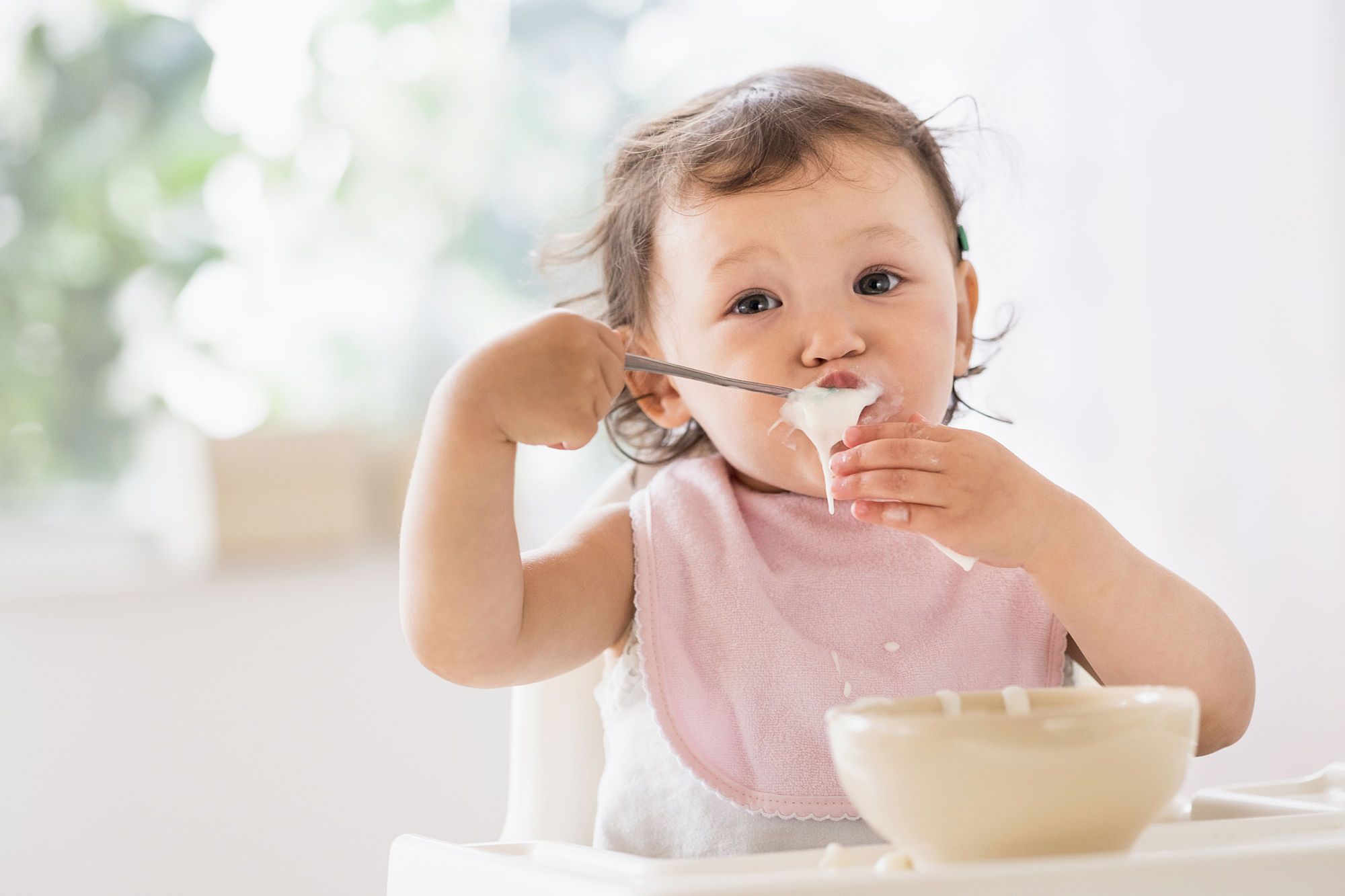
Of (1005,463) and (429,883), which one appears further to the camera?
(1005,463)

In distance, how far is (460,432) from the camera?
0.80 meters

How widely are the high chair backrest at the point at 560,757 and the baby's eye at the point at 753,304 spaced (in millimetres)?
321

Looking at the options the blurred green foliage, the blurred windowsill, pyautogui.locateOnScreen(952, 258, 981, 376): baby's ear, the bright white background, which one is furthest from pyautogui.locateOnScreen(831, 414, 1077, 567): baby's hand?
the blurred green foliage

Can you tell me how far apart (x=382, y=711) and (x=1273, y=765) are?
1385mm

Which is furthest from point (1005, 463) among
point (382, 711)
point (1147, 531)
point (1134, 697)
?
point (382, 711)

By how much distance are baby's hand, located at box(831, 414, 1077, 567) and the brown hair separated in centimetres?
29

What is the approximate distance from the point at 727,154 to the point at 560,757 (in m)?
0.53

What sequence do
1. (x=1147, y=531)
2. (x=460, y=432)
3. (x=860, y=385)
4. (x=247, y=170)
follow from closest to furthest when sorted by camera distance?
(x=460, y=432) < (x=860, y=385) < (x=1147, y=531) < (x=247, y=170)

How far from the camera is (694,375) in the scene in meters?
0.87

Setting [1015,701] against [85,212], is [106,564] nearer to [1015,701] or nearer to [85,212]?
[85,212]

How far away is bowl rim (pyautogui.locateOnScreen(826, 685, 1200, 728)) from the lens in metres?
0.48

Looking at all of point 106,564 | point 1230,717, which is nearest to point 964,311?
point 1230,717

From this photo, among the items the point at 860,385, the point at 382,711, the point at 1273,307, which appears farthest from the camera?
the point at 382,711

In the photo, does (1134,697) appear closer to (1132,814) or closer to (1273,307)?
(1132,814)
